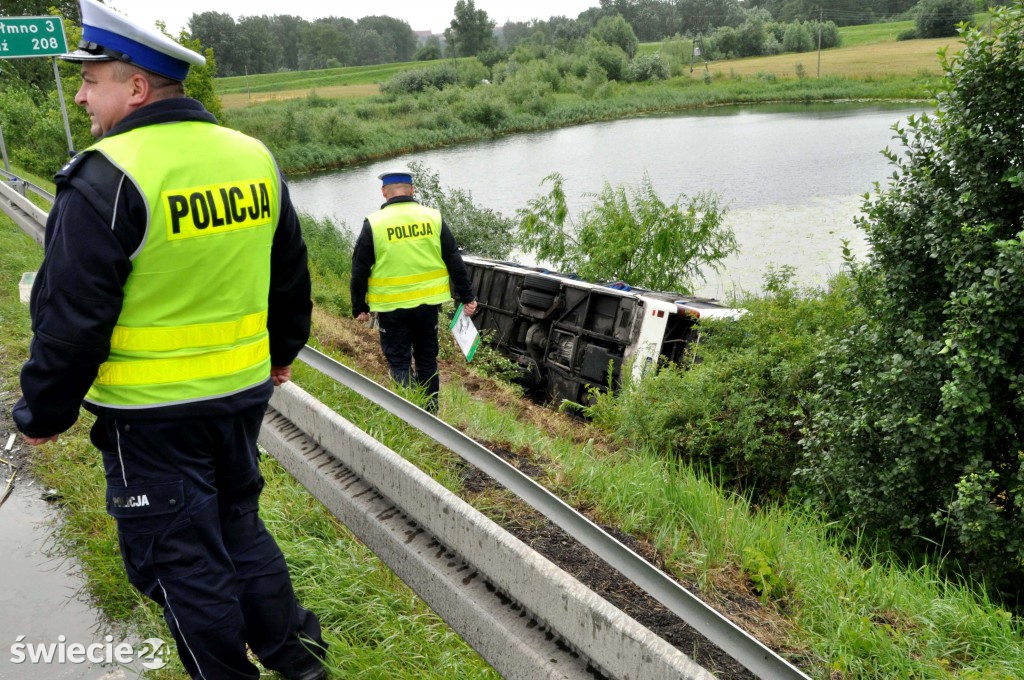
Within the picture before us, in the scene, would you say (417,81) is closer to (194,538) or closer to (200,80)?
(200,80)

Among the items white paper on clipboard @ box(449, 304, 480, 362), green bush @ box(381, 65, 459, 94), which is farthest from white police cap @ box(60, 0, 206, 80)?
green bush @ box(381, 65, 459, 94)

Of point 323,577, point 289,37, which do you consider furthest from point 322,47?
point 323,577

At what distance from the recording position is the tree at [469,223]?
1756 cm

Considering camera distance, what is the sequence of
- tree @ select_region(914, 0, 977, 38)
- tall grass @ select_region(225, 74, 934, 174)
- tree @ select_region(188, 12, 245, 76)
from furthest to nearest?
tree @ select_region(188, 12, 245, 76) → tree @ select_region(914, 0, 977, 38) → tall grass @ select_region(225, 74, 934, 174)

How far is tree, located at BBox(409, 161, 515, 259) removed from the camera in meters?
17.6

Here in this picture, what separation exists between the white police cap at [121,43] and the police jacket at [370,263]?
3578 mm

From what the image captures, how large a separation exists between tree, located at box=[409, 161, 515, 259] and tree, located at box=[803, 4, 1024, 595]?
39.4 feet

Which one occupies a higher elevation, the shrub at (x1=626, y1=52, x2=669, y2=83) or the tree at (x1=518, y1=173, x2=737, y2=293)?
the shrub at (x1=626, y1=52, x2=669, y2=83)

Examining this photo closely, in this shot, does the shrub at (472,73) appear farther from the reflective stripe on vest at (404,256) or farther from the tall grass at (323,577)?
the tall grass at (323,577)

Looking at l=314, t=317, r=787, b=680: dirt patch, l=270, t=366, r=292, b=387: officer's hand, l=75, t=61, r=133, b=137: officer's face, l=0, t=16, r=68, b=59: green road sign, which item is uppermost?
l=0, t=16, r=68, b=59: green road sign

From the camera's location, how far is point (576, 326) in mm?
11250

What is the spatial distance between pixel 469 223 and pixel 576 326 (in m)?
7.30

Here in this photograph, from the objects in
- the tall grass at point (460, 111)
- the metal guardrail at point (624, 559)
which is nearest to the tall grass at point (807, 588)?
the metal guardrail at point (624, 559)

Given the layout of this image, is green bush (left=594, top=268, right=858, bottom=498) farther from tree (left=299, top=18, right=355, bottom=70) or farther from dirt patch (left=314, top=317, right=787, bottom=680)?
tree (left=299, top=18, right=355, bottom=70)
